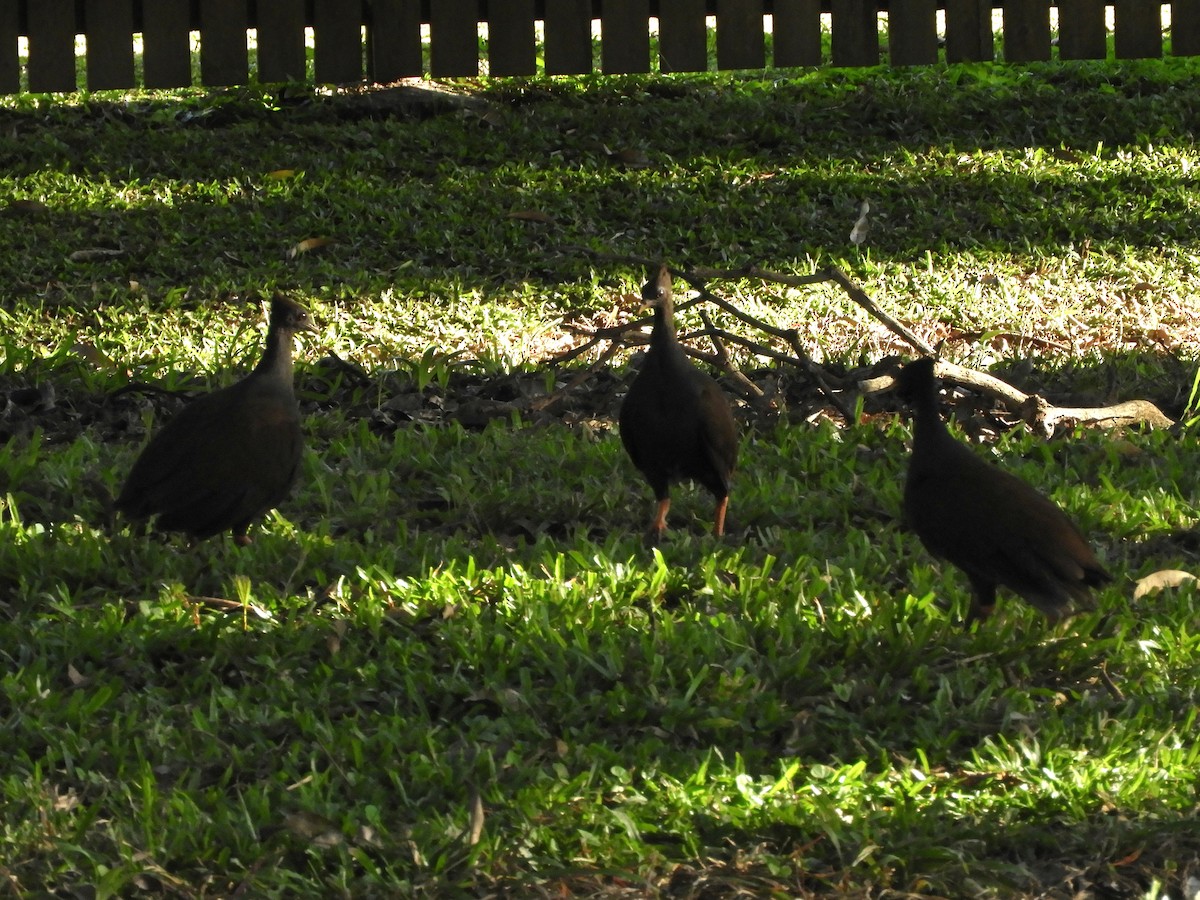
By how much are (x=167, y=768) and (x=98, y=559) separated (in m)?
1.32

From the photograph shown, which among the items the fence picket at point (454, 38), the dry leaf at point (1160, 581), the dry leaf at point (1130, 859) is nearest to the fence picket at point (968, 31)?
the fence picket at point (454, 38)

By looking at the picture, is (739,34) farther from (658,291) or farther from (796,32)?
(658,291)

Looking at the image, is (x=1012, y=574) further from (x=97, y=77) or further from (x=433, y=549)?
(x=97, y=77)

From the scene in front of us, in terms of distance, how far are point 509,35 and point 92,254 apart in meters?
3.30

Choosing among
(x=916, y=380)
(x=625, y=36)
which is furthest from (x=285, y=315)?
(x=625, y=36)

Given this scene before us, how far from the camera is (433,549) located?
199 inches

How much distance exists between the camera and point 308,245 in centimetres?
878

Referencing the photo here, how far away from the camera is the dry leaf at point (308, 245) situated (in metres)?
Result: 8.73

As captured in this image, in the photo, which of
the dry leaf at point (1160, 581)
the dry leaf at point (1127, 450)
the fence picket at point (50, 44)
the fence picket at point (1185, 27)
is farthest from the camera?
the fence picket at point (1185, 27)

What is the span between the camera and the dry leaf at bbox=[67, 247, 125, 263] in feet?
28.4

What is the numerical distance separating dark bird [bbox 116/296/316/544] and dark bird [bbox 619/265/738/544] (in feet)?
3.59

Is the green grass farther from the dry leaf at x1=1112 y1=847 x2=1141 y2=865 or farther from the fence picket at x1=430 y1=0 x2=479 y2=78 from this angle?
the fence picket at x1=430 y1=0 x2=479 y2=78

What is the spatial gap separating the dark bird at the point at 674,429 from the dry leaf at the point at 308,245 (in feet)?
12.5

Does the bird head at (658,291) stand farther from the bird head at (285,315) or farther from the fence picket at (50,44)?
the fence picket at (50,44)
